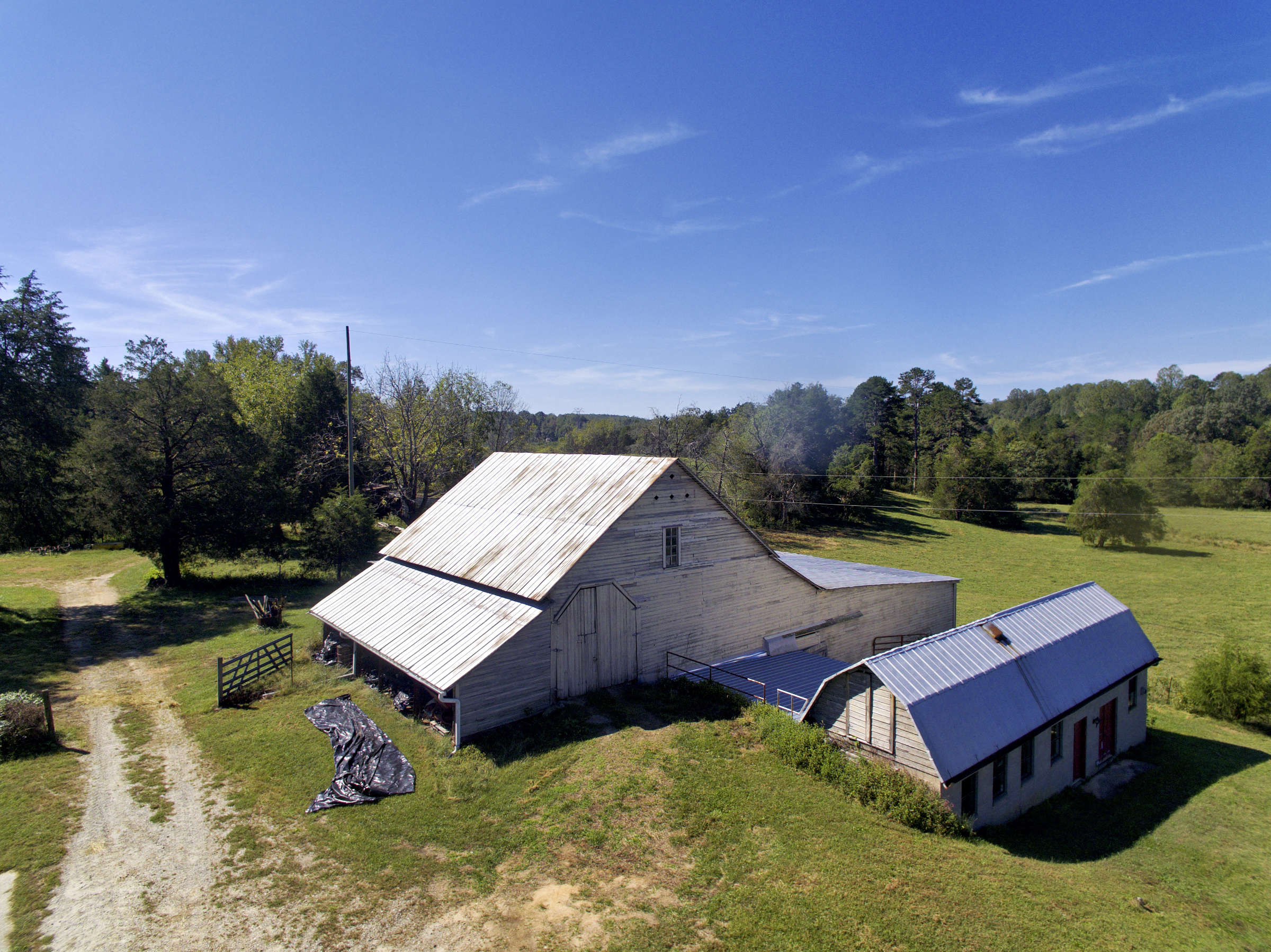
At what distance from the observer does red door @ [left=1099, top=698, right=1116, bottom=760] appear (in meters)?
17.9

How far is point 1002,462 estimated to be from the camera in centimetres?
7450

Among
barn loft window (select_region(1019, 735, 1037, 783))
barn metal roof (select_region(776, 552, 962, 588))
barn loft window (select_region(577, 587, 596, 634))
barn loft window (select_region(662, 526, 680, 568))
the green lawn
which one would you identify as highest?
barn loft window (select_region(662, 526, 680, 568))

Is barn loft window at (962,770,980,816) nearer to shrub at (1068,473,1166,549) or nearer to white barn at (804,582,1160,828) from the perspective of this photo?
white barn at (804,582,1160,828)

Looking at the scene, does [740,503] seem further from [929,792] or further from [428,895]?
[428,895]

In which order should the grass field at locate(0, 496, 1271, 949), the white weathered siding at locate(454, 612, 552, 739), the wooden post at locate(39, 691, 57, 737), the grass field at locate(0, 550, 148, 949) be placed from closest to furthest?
the grass field at locate(0, 496, 1271, 949), the grass field at locate(0, 550, 148, 949), the white weathered siding at locate(454, 612, 552, 739), the wooden post at locate(39, 691, 57, 737)

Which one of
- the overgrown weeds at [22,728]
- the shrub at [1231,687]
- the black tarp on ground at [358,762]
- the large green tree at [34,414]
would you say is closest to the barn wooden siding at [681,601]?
the black tarp on ground at [358,762]

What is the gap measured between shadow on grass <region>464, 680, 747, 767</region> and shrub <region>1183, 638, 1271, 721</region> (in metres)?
18.9

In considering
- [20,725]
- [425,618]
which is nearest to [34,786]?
[20,725]

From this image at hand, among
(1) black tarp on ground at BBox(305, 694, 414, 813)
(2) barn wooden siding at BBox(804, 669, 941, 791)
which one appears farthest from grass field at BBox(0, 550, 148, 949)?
(2) barn wooden siding at BBox(804, 669, 941, 791)

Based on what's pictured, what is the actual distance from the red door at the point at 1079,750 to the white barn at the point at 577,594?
832 cm

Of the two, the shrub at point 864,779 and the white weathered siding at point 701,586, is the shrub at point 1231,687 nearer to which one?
the white weathered siding at point 701,586

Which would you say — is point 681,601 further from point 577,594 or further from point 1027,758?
point 1027,758

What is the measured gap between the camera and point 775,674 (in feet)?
66.5

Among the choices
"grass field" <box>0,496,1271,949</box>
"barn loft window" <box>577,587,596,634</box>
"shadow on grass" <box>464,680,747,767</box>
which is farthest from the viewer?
"barn loft window" <box>577,587,596,634</box>
